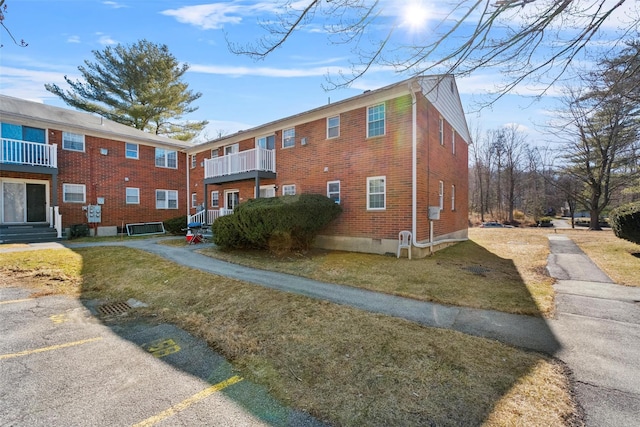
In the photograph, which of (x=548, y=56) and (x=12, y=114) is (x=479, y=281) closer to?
(x=548, y=56)

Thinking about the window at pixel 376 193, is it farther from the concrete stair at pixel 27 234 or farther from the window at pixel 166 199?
the window at pixel 166 199

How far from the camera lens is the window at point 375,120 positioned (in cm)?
1129

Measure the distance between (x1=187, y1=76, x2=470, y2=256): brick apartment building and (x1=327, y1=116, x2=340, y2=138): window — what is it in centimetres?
4

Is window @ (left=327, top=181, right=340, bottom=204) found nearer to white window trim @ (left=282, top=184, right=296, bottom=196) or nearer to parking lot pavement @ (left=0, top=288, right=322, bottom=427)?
white window trim @ (left=282, top=184, right=296, bottom=196)

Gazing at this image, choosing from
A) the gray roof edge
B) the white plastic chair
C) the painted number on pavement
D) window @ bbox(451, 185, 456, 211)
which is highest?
the gray roof edge

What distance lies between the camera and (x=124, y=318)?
5281 millimetres

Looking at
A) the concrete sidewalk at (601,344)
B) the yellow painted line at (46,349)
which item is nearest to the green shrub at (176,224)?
the yellow painted line at (46,349)

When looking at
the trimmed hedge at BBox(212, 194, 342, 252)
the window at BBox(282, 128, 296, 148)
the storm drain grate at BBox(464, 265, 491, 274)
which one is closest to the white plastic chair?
the storm drain grate at BBox(464, 265, 491, 274)

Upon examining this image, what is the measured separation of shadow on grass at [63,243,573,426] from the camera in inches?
106

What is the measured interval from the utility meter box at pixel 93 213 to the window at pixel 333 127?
13859 millimetres

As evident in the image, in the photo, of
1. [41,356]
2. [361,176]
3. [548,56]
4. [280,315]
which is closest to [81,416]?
[41,356]

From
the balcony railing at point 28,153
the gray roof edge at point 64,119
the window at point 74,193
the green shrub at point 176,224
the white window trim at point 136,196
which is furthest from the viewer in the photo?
the white window trim at point 136,196

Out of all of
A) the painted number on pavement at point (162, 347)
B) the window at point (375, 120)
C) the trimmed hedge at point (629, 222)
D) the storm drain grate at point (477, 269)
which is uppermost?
Answer: the window at point (375, 120)

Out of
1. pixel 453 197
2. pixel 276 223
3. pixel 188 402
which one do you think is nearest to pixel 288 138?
pixel 276 223
